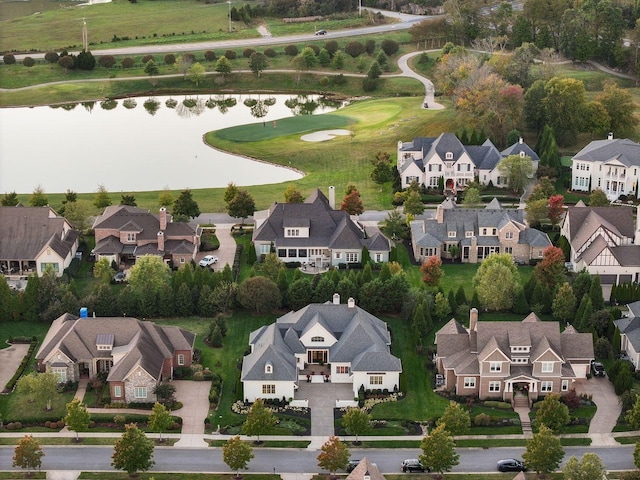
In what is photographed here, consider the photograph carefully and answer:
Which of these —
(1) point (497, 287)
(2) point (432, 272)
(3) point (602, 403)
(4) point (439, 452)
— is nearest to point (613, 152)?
(2) point (432, 272)

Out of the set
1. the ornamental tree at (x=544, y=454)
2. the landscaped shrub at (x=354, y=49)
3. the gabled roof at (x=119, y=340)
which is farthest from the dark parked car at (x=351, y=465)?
the landscaped shrub at (x=354, y=49)

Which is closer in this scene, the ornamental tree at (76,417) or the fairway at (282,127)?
the ornamental tree at (76,417)

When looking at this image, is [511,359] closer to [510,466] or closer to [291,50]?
[510,466]

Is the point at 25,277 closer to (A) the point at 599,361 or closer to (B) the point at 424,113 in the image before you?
(A) the point at 599,361

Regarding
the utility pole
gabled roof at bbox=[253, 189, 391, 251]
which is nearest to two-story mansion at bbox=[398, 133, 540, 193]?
gabled roof at bbox=[253, 189, 391, 251]

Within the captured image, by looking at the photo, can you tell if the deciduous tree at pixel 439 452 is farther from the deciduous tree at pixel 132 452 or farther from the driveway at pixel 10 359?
the driveway at pixel 10 359

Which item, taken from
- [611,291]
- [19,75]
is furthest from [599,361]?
[19,75]

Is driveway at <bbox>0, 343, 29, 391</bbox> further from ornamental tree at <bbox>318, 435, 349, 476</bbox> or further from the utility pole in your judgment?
the utility pole
